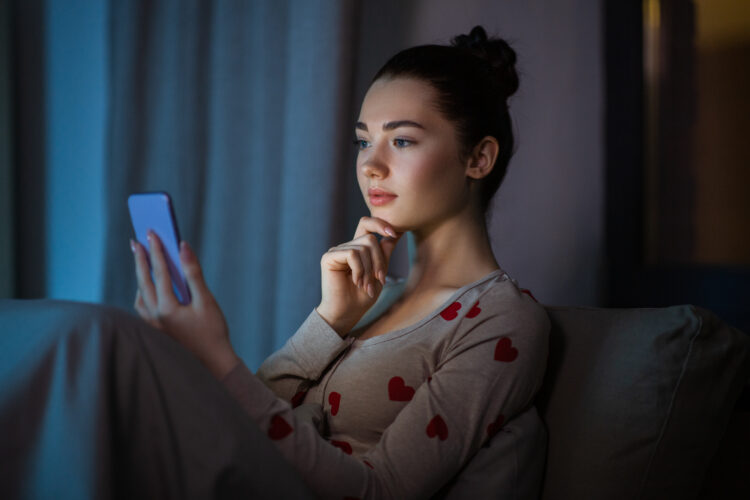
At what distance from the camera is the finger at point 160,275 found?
74 centimetres

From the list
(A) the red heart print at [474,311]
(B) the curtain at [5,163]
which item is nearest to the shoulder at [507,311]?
(A) the red heart print at [474,311]

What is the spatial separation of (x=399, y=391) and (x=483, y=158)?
40 centimetres

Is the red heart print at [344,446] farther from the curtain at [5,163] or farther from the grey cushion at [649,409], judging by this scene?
the curtain at [5,163]

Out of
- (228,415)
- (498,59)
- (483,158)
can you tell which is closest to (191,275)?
(228,415)

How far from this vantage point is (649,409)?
2.66 ft

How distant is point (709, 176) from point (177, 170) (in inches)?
49.6

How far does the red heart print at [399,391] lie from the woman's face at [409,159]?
0.26 metres

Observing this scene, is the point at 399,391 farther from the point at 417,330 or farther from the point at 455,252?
the point at 455,252

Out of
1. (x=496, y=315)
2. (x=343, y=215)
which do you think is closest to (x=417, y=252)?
(x=496, y=315)

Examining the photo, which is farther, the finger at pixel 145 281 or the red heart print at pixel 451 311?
the red heart print at pixel 451 311

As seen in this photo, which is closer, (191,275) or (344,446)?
(191,275)

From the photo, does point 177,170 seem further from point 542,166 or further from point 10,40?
point 542,166

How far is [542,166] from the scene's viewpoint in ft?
5.38

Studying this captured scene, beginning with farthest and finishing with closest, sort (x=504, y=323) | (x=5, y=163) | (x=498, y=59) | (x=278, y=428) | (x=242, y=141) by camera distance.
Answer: (x=242, y=141)
(x=5, y=163)
(x=498, y=59)
(x=504, y=323)
(x=278, y=428)
